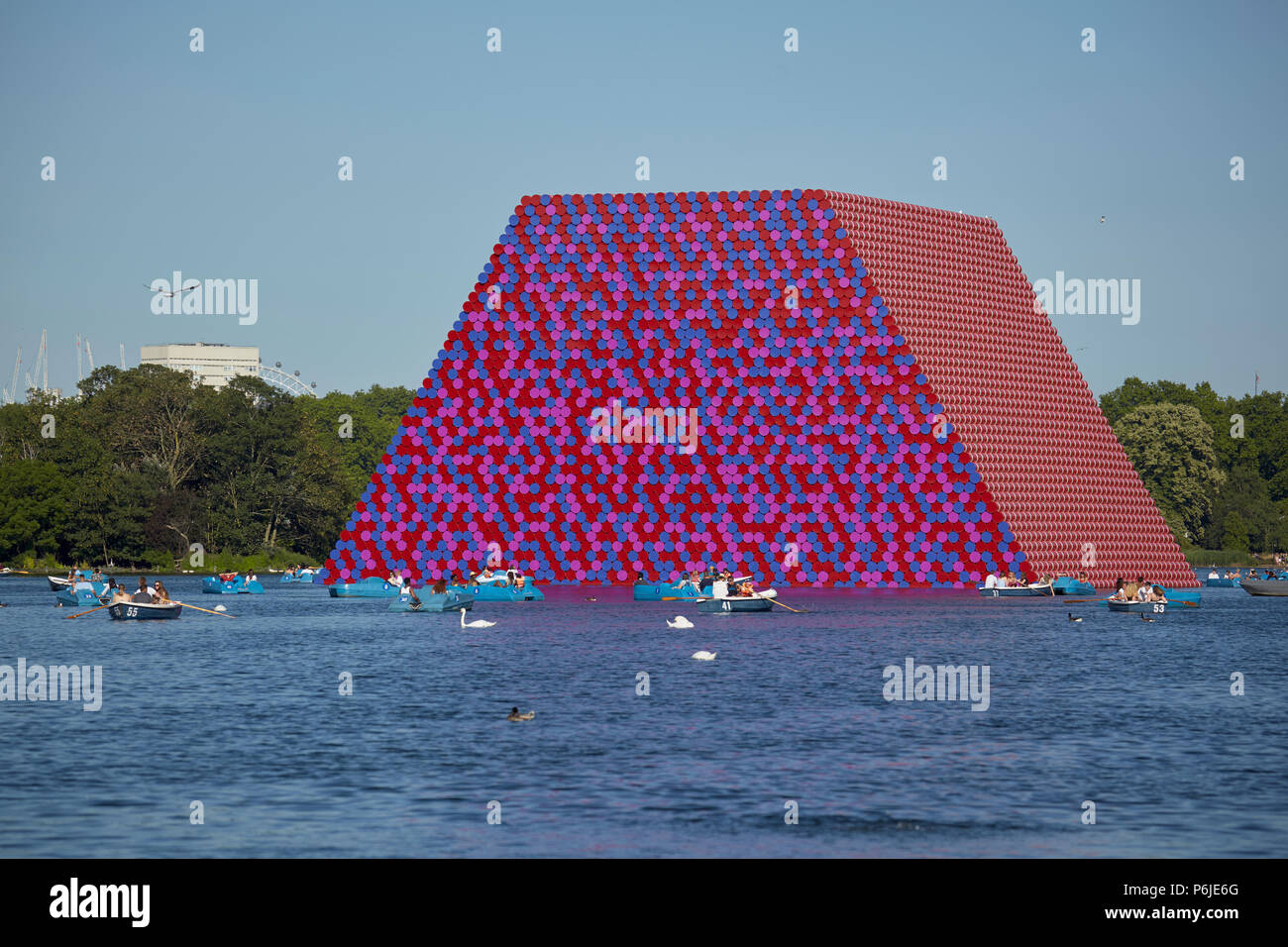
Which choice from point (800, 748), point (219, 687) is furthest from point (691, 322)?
point (800, 748)

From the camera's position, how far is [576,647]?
56.1m

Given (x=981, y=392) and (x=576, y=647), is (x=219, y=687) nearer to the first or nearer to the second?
(x=576, y=647)

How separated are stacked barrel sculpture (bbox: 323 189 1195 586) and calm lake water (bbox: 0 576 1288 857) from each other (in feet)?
104

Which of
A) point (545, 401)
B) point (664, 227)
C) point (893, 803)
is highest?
point (664, 227)

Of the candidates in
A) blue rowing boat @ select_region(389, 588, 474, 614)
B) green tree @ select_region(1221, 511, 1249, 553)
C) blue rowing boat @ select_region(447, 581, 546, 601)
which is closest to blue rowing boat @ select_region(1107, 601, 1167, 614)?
blue rowing boat @ select_region(447, 581, 546, 601)

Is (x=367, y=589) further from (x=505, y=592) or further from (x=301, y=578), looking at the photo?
(x=301, y=578)

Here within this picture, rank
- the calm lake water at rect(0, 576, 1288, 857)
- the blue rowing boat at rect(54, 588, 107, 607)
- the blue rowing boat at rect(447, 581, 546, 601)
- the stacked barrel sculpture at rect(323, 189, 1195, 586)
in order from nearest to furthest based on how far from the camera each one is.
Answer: the calm lake water at rect(0, 576, 1288, 857)
the blue rowing boat at rect(54, 588, 107, 607)
the blue rowing boat at rect(447, 581, 546, 601)
the stacked barrel sculpture at rect(323, 189, 1195, 586)

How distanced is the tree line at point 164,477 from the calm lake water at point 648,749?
7680 centimetres

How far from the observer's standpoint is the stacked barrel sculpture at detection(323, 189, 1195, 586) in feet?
305

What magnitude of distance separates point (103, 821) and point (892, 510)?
2801 inches

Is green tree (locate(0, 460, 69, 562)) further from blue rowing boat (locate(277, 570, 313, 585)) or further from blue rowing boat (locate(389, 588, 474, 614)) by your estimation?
blue rowing boat (locate(389, 588, 474, 614))

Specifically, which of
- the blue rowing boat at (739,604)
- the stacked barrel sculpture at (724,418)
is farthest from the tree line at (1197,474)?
the blue rowing boat at (739,604)

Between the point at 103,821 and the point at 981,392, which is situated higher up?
the point at 981,392
